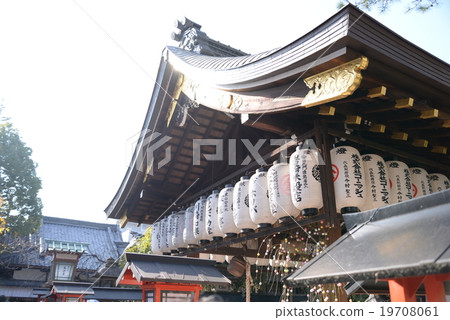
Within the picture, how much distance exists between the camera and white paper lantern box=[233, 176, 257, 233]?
6266 mm

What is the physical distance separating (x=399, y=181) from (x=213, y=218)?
3.55 m

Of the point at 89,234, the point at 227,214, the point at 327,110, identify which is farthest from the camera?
the point at 89,234

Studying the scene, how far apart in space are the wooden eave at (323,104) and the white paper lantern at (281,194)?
619mm

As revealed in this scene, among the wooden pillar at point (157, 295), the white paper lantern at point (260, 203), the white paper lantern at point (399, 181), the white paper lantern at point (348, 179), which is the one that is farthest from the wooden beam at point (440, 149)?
the wooden pillar at point (157, 295)

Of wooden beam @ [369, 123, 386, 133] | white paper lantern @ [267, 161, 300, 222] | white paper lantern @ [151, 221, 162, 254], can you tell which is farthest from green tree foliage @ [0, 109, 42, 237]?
wooden beam @ [369, 123, 386, 133]

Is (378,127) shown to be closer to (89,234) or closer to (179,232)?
(179,232)

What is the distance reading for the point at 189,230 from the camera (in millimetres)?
8375

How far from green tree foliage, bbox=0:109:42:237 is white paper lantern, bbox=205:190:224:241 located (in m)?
16.0

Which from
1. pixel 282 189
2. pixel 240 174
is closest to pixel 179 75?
pixel 240 174

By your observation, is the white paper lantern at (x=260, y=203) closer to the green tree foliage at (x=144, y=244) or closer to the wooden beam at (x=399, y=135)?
the wooden beam at (x=399, y=135)

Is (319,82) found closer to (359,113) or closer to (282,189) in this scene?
(359,113)

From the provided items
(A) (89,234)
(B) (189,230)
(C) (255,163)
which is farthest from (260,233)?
(A) (89,234)

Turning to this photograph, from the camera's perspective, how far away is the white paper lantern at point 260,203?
581cm

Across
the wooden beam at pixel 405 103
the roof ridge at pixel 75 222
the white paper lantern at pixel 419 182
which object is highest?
the roof ridge at pixel 75 222
